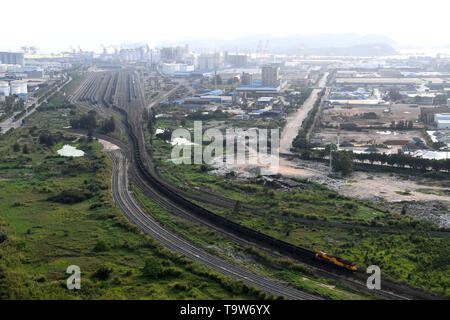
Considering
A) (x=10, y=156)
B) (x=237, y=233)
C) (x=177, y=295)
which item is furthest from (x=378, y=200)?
(x=10, y=156)

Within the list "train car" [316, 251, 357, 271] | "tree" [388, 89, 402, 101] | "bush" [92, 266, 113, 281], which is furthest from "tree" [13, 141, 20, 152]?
"tree" [388, 89, 402, 101]

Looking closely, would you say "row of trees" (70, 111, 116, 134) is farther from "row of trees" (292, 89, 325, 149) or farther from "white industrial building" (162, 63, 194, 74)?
"white industrial building" (162, 63, 194, 74)

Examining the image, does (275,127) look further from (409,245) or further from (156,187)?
(409,245)

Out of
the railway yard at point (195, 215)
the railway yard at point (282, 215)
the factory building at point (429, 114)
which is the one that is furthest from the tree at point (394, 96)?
the railway yard at point (282, 215)

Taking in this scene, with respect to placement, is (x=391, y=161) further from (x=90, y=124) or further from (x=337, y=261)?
(x=90, y=124)

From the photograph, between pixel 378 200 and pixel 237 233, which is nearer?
pixel 237 233
